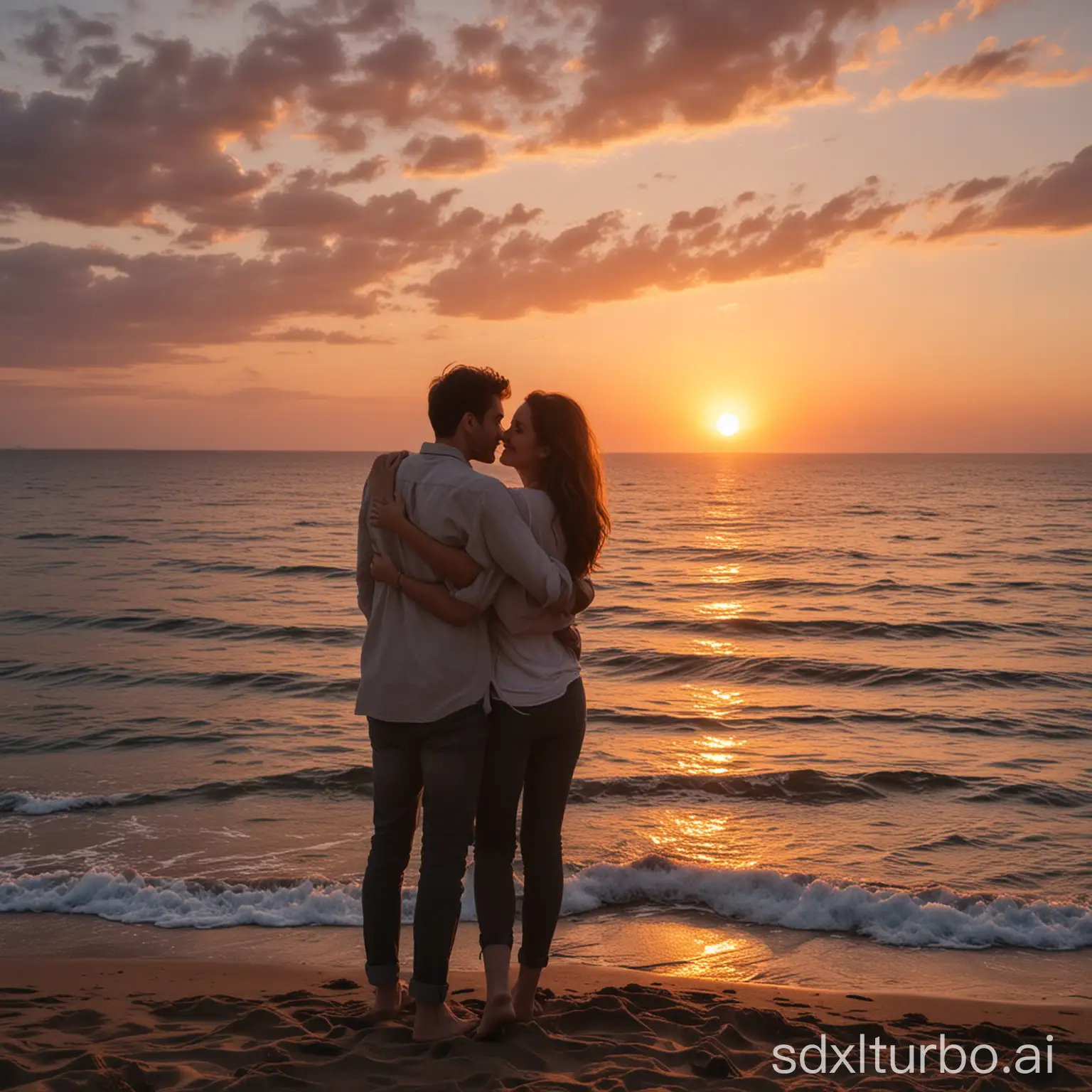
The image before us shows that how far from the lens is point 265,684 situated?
13.5 m

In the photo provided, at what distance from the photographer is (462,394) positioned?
11.5 ft

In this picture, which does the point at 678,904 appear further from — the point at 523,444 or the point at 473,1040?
the point at 523,444

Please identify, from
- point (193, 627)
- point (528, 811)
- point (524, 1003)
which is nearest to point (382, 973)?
point (524, 1003)

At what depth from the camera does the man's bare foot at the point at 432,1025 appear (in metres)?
3.60

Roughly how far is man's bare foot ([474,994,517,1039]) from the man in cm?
8

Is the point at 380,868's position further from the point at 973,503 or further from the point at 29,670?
the point at 973,503

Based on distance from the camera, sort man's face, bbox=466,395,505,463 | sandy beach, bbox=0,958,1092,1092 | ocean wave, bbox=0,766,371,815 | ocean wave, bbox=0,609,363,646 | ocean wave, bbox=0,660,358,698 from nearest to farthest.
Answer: sandy beach, bbox=0,958,1092,1092 → man's face, bbox=466,395,505,463 → ocean wave, bbox=0,766,371,815 → ocean wave, bbox=0,660,358,698 → ocean wave, bbox=0,609,363,646

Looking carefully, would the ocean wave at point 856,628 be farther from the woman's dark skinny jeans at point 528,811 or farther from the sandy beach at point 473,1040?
the woman's dark skinny jeans at point 528,811

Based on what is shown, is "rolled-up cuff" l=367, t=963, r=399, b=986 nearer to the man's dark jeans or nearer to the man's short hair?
the man's dark jeans

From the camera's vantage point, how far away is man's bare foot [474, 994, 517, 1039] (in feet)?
11.9

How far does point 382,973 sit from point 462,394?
212 cm

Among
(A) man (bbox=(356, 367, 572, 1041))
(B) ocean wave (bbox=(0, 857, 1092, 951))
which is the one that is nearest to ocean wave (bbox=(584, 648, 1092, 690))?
(B) ocean wave (bbox=(0, 857, 1092, 951))

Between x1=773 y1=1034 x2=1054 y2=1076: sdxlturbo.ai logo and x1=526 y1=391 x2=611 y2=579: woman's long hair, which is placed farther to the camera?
x1=773 y1=1034 x2=1054 y2=1076: sdxlturbo.ai logo

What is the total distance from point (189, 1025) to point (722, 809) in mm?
5228
